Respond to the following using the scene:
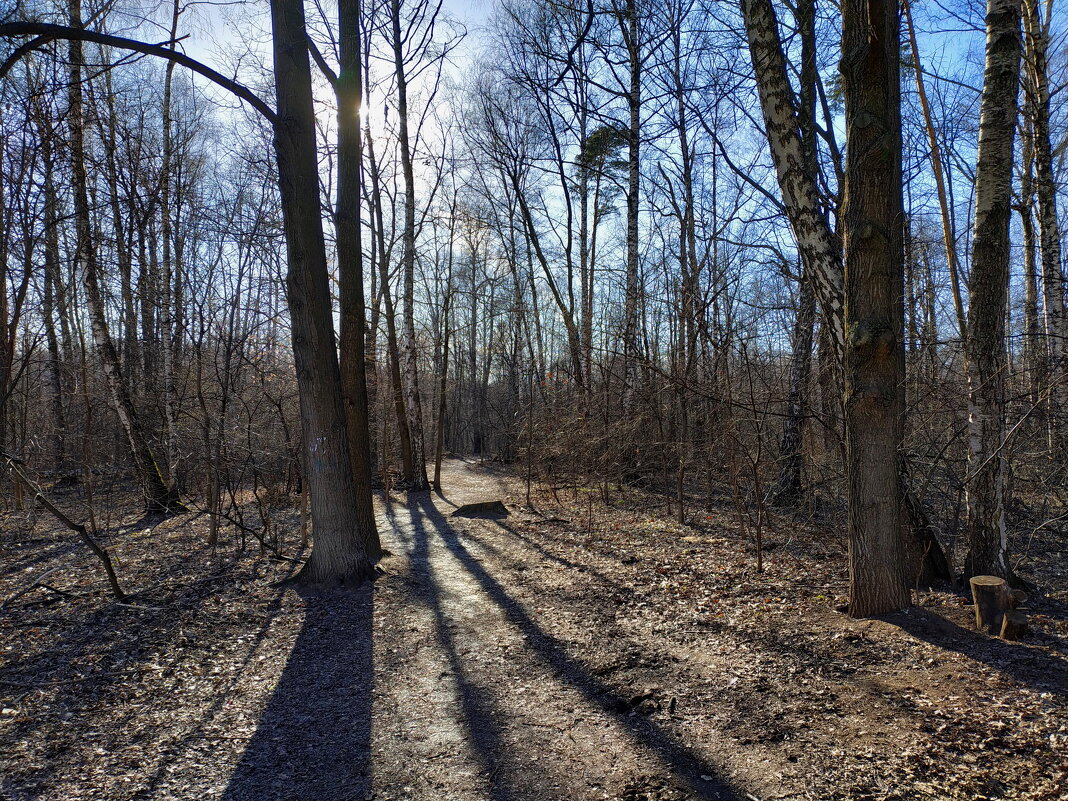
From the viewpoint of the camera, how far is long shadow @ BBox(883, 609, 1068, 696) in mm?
3396

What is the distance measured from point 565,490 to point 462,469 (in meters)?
10.5

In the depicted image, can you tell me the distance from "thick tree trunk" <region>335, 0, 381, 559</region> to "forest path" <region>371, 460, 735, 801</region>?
4.08ft

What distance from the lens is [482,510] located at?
A: 10.9m

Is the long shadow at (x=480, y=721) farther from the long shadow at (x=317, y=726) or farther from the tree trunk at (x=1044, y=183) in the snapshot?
the tree trunk at (x=1044, y=183)

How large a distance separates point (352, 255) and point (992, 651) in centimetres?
687

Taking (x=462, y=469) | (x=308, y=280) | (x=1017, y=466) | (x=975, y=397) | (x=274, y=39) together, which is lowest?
(x=462, y=469)

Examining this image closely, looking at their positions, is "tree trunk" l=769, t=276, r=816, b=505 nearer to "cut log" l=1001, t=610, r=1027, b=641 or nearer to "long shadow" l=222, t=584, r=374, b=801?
"cut log" l=1001, t=610, r=1027, b=641

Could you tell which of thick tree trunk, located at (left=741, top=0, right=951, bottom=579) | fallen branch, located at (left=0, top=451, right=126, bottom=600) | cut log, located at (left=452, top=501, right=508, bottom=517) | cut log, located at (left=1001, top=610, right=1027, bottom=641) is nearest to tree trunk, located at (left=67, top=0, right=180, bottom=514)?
cut log, located at (left=452, top=501, right=508, bottom=517)

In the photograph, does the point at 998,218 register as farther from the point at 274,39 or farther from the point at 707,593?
the point at 274,39

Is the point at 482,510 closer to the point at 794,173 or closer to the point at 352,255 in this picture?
the point at 352,255

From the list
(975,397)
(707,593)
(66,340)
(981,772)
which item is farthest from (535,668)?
(66,340)

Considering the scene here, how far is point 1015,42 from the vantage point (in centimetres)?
477

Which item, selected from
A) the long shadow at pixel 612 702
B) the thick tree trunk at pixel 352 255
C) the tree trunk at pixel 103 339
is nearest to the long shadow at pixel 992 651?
the long shadow at pixel 612 702

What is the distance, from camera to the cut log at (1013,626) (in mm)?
3934
